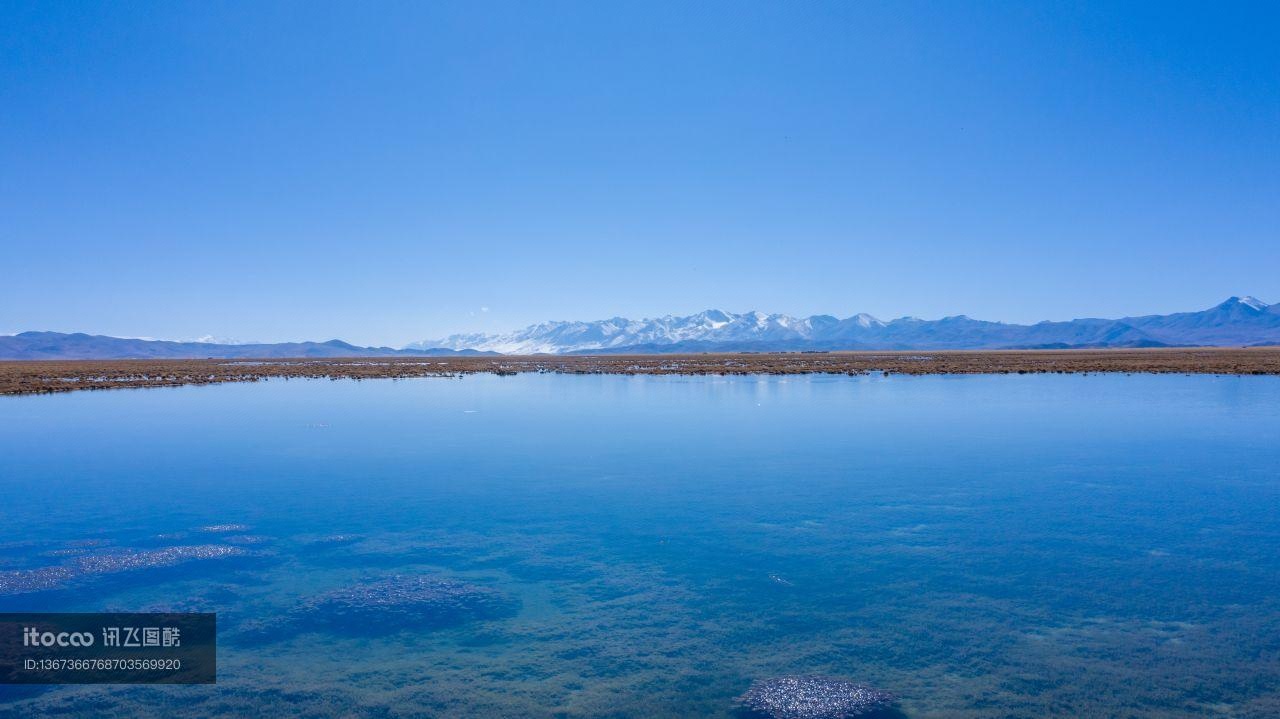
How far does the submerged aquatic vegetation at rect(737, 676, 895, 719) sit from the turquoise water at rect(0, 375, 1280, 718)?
7.7 inches

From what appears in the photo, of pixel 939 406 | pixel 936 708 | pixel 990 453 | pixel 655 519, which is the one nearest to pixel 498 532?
pixel 655 519

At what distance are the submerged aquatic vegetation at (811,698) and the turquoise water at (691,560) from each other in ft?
0.64

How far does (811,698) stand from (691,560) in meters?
3.71

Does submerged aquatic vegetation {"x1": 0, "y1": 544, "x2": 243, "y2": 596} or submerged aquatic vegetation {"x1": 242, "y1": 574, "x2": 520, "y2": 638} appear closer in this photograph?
submerged aquatic vegetation {"x1": 242, "y1": 574, "x2": 520, "y2": 638}

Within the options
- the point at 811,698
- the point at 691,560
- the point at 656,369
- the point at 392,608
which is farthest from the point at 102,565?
the point at 656,369

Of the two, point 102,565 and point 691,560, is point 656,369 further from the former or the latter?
point 102,565

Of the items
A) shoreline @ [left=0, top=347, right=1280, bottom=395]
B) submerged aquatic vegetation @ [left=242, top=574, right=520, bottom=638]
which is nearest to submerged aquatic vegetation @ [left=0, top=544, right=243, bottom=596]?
submerged aquatic vegetation @ [left=242, top=574, right=520, bottom=638]

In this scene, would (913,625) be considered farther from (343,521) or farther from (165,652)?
(343,521)

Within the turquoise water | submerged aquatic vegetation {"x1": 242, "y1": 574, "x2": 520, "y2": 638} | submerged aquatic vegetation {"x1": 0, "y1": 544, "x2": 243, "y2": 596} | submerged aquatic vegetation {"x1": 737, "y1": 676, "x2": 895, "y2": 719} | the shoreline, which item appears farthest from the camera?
the shoreline

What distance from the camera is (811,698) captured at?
20.1 feet

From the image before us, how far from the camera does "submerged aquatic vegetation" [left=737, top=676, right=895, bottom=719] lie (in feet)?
19.4

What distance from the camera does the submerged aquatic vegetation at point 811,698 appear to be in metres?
5.91

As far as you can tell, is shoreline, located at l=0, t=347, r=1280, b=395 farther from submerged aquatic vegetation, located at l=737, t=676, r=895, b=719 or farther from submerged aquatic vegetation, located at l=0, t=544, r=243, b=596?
submerged aquatic vegetation, located at l=737, t=676, r=895, b=719

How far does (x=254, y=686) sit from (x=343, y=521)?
5.75 meters
